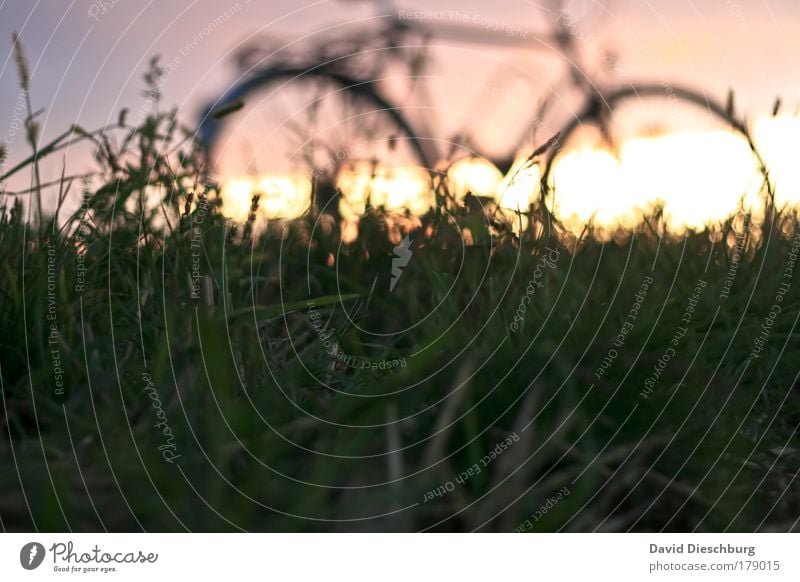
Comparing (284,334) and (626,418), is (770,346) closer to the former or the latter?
(626,418)

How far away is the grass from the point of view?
3.22 feet

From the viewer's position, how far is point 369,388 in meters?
1.17

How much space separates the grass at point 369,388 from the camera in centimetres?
98

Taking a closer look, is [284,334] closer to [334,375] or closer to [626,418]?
[334,375]

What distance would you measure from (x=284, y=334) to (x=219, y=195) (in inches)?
12.2

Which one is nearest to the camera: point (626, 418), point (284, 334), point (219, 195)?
point (626, 418)

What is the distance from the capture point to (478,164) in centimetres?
196

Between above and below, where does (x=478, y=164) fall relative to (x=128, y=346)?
above
